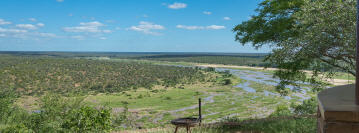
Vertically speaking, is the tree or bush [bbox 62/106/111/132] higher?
the tree

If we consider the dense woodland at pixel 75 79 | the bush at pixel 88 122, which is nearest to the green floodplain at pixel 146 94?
the dense woodland at pixel 75 79

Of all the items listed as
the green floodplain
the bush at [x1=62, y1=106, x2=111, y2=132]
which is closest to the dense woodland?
the green floodplain

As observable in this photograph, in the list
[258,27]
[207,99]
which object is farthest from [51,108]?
[207,99]

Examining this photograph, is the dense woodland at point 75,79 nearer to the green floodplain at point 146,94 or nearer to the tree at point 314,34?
the green floodplain at point 146,94

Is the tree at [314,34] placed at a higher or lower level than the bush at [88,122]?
higher

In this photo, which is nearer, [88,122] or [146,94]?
[88,122]

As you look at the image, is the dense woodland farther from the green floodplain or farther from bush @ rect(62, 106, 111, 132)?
bush @ rect(62, 106, 111, 132)

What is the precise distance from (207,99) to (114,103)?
15.8 m

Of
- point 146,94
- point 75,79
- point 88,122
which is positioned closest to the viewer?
point 88,122

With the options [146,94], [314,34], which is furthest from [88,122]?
[146,94]

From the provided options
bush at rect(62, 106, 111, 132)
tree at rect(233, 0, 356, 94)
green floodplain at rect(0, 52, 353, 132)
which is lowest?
green floodplain at rect(0, 52, 353, 132)

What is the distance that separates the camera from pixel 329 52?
9.38m

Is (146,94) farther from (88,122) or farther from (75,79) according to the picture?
(88,122)

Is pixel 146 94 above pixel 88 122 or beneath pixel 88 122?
beneath
